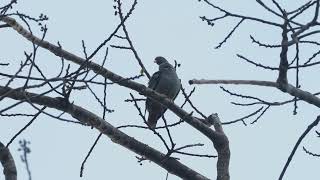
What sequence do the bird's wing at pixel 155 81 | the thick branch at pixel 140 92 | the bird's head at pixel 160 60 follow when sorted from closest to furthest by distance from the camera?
the thick branch at pixel 140 92, the bird's wing at pixel 155 81, the bird's head at pixel 160 60

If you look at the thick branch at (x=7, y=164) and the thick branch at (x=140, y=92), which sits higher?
the thick branch at (x=140, y=92)

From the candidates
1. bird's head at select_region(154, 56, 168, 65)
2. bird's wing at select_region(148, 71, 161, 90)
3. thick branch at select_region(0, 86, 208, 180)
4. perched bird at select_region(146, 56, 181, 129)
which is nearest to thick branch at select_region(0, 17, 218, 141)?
thick branch at select_region(0, 86, 208, 180)

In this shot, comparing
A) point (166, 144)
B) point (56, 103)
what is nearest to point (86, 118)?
point (56, 103)

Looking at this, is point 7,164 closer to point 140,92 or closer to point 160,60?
point 140,92

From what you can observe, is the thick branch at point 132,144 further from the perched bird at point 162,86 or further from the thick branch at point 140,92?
the perched bird at point 162,86

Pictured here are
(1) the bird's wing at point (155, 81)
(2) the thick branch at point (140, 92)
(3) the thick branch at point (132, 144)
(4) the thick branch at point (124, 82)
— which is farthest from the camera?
(1) the bird's wing at point (155, 81)

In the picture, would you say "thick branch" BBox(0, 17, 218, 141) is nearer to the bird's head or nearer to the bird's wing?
the bird's wing

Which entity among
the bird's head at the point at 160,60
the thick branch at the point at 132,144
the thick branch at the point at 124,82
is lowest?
the thick branch at the point at 132,144

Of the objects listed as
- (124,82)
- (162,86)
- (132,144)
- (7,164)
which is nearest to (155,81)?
(162,86)

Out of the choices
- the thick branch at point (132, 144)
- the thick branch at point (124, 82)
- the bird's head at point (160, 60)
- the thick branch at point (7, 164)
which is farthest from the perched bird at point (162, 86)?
the thick branch at point (7, 164)

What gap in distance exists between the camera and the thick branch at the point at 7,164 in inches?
131

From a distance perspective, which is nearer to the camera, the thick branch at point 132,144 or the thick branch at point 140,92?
the thick branch at point 132,144

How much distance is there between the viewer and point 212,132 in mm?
4809

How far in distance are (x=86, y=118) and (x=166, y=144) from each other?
56 cm
